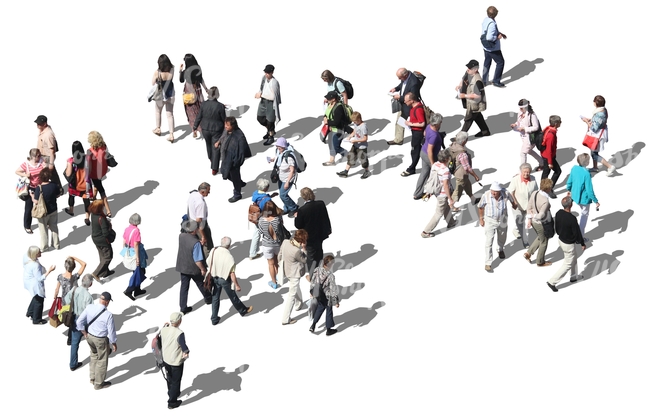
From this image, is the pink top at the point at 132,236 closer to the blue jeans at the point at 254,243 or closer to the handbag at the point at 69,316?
the handbag at the point at 69,316

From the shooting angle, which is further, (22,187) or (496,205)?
(22,187)

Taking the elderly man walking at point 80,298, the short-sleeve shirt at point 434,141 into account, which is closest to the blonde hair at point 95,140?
the elderly man walking at point 80,298

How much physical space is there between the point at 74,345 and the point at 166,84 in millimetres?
8485

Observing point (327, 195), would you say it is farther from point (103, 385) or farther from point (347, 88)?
point (103, 385)

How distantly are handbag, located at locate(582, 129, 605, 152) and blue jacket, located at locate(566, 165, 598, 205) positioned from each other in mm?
2231

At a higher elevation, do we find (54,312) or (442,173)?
(442,173)

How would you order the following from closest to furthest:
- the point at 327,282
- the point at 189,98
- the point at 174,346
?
the point at 174,346
the point at 327,282
the point at 189,98

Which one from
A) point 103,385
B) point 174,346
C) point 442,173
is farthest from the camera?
point 442,173

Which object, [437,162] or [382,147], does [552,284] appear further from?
[382,147]

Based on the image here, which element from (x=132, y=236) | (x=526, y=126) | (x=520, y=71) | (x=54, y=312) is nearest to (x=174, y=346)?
(x=54, y=312)

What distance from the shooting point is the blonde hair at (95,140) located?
32.5m

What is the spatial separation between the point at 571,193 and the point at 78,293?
1018cm

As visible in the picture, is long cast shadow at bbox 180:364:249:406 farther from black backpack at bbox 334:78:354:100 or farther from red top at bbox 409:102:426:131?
black backpack at bbox 334:78:354:100

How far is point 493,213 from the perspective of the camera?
29.8 meters
